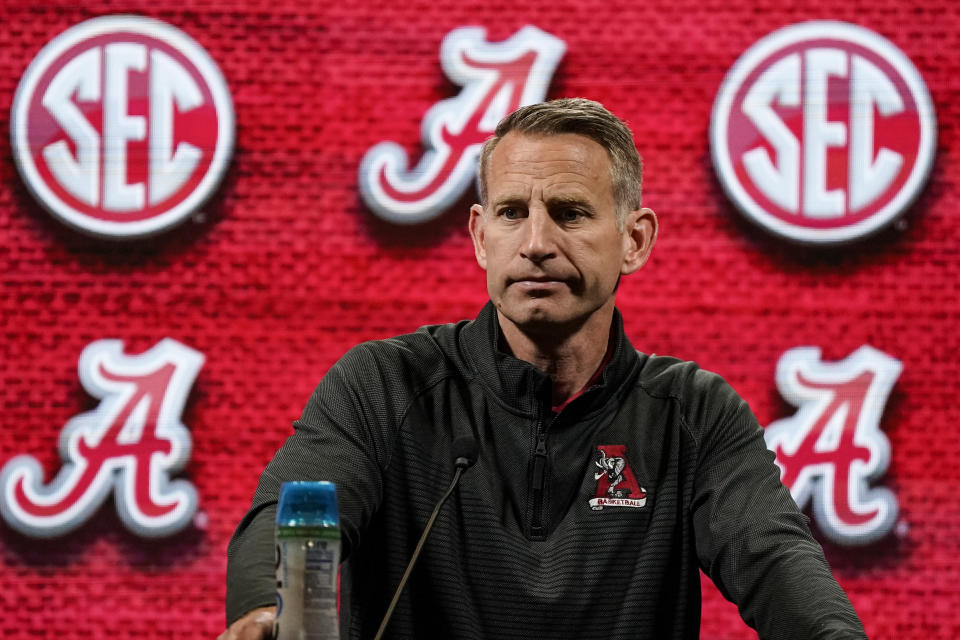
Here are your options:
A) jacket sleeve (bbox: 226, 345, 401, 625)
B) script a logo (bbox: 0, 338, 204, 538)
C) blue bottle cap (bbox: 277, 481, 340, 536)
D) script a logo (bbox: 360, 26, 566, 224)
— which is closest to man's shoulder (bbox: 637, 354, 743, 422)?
jacket sleeve (bbox: 226, 345, 401, 625)

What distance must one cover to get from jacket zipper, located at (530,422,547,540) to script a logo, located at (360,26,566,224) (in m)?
1.85

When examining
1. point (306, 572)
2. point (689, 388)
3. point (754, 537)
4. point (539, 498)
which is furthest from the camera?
point (689, 388)

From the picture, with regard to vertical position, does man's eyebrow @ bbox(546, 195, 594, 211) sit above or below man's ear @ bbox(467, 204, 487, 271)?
above

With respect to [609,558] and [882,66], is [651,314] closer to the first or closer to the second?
[882,66]

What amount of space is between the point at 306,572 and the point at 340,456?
51cm

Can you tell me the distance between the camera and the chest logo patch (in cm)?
156

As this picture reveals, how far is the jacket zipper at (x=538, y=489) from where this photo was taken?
1549mm

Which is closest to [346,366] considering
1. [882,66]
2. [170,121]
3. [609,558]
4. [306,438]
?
[306,438]

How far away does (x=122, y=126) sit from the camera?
11.0 feet

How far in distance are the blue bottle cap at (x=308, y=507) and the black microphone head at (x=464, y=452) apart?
1.00 ft

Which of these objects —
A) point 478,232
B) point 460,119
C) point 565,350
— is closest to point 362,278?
point 460,119

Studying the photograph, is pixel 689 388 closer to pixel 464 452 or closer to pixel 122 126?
pixel 464 452

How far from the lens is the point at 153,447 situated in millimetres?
3271

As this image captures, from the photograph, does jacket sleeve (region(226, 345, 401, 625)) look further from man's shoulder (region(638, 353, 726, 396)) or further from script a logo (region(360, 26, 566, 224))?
script a logo (region(360, 26, 566, 224))
